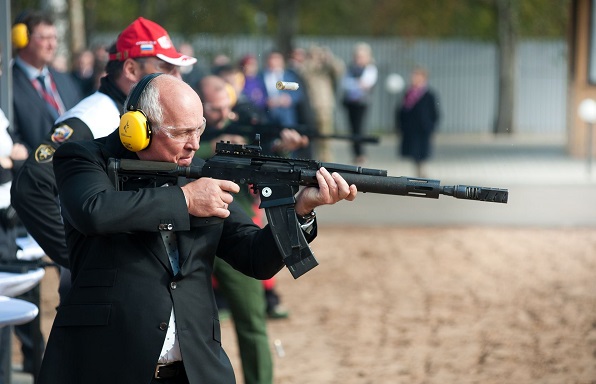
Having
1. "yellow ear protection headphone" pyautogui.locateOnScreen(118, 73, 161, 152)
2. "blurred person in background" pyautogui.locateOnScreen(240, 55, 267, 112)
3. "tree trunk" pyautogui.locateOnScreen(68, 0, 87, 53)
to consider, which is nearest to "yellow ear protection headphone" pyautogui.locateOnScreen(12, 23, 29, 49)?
"yellow ear protection headphone" pyautogui.locateOnScreen(118, 73, 161, 152)

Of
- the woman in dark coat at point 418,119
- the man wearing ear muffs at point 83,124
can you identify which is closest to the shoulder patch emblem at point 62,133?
the man wearing ear muffs at point 83,124

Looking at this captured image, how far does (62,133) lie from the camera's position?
5.02 m

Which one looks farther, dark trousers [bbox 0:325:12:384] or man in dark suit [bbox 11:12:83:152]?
man in dark suit [bbox 11:12:83:152]

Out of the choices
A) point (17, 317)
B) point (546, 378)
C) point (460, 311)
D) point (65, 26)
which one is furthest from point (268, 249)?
point (65, 26)

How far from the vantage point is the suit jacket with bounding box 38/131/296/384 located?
3.66 metres

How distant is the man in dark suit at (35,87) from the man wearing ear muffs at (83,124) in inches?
73.1

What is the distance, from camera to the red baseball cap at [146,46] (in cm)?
516

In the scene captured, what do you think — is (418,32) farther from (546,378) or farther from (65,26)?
(546,378)

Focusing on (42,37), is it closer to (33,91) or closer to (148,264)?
(33,91)

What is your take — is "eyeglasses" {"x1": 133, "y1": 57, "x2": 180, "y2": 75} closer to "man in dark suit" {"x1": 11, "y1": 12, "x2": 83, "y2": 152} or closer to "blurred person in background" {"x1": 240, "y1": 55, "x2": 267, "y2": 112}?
"man in dark suit" {"x1": 11, "y1": 12, "x2": 83, "y2": 152}

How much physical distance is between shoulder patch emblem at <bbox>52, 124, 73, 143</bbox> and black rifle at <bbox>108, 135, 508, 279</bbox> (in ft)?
4.19

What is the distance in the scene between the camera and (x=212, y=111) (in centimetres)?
725

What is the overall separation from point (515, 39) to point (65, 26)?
1341 cm

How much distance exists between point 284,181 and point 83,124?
1.50 m
